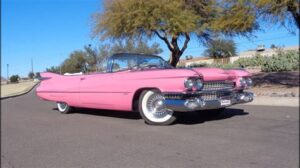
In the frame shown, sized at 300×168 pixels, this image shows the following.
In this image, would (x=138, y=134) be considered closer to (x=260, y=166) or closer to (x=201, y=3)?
(x=260, y=166)

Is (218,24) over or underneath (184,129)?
over

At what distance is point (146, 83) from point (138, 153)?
A: 236cm

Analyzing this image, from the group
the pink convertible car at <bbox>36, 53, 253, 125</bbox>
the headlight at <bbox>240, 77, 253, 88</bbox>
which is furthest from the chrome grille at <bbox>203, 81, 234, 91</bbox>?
the headlight at <bbox>240, 77, 253, 88</bbox>

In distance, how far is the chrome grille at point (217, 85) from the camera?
295 inches

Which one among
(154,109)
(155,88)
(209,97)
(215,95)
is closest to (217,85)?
(215,95)

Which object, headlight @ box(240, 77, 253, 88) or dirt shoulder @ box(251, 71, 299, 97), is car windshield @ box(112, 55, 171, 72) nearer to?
headlight @ box(240, 77, 253, 88)

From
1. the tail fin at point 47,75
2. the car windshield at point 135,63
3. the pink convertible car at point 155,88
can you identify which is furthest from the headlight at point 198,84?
the tail fin at point 47,75

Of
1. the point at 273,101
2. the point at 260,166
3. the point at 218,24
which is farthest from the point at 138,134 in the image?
the point at 218,24

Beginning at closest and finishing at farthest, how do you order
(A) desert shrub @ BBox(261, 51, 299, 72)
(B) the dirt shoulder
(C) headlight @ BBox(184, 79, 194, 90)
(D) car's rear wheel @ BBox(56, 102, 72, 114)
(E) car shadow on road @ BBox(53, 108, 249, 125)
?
(C) headlight @ BBox(184, 79, 194, 90) < (E) car shadow on road @ BBox(53, 108, 249, 125) < (D) car's rear wheel @ BBox(56, 102, 72, 114) < (B) the dirt shoulder < (A) desert shrub @ BBox(261, 51, 299, 72)

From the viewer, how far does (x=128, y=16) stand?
20.9 m

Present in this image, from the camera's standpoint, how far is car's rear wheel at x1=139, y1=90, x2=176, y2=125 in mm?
7719

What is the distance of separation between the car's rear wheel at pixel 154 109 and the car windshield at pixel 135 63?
1136 millimetres

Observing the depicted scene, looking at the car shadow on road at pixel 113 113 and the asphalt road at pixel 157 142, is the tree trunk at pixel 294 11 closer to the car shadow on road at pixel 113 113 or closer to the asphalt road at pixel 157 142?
the asphalt road at pixel 157 142

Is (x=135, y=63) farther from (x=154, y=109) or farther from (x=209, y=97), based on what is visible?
(x=209, y=97)
